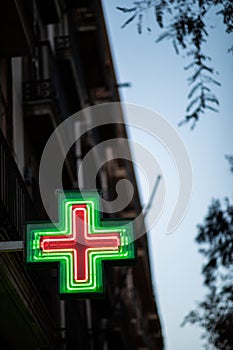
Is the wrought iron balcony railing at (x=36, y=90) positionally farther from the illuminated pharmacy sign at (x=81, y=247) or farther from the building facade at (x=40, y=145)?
the illuminated pharmacy sign at (x=81, y=247)

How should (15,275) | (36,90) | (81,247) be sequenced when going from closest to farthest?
1. (81,247)
2. (15,275)
3. (36,90)

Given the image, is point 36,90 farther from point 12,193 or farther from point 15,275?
point 15,275

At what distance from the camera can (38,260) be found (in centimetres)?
883

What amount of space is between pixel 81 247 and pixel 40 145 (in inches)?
417

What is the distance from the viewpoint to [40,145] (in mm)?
19406

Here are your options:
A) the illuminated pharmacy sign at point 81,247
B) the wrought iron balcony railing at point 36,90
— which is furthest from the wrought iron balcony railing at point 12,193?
the wrought iron balcony railing at point 36,90

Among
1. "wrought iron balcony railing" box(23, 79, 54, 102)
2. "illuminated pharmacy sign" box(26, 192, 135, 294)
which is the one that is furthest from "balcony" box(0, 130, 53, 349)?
"wrought iron balcony railing" box(23, 79, 54, 102)

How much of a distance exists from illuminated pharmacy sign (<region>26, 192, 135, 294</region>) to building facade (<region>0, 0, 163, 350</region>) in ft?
0.66

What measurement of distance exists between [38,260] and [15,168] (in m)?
4.09

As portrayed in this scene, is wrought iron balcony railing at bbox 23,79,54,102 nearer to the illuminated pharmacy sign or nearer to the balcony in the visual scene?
the balcony

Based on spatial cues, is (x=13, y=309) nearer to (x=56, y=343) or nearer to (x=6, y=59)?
(x=56, y=343)

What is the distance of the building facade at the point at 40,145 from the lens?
1263 cm

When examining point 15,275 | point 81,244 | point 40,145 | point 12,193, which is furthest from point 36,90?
point 81,244

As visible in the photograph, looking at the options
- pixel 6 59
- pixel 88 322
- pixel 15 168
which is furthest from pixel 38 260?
pixel 88 322
